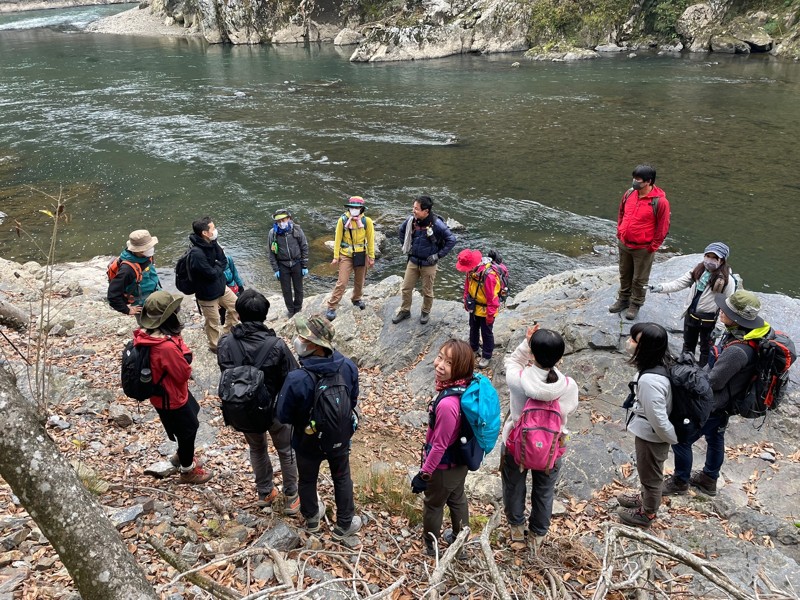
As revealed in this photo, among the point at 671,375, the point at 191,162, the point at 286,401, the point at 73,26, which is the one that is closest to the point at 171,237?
the point at 191,162

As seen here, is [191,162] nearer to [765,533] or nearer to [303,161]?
[303,161]

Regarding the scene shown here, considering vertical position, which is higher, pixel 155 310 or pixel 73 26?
pixel 73 26

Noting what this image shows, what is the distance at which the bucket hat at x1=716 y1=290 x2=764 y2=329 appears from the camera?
5.03 metres

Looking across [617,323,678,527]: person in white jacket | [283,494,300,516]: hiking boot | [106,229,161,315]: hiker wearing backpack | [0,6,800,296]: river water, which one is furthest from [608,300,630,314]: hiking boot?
[106,229,161,315]: hiker wearing backpack

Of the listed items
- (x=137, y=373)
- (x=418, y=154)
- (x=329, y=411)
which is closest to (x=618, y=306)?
(x=329, y=411)

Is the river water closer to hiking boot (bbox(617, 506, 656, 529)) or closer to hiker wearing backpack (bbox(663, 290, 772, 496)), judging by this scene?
hiker wearing backpack (bbox(663, 290, 772, 496))

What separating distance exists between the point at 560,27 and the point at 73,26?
64.6 meters

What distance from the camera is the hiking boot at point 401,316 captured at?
31.3ft

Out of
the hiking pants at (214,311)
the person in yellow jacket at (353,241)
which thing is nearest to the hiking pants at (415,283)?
the person in yellow jacket at (353,241)

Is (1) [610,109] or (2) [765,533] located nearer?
(2) [765,533]

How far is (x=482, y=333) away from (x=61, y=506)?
20.1 feet

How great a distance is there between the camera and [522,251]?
14805 millimetres

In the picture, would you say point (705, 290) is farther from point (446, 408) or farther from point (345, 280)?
point (345, 280)

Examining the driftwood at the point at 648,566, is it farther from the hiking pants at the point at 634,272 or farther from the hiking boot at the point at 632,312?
the hiking boot at the point at 632,312
